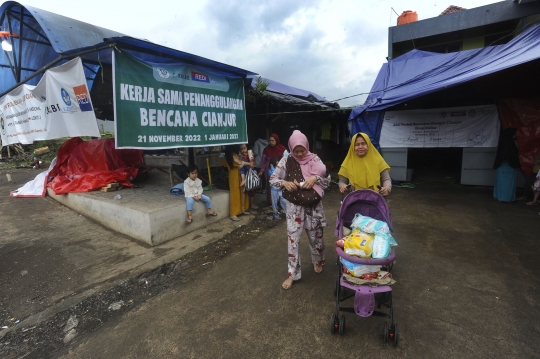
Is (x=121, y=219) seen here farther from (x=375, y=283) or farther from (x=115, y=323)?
(x=375, y=283)

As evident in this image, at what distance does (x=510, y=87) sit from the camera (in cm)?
698

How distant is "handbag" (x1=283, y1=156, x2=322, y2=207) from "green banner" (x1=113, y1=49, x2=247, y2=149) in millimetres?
2379

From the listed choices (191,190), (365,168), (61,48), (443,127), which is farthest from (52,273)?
(443,127)

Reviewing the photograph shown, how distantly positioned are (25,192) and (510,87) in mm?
12377

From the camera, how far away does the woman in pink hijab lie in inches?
118

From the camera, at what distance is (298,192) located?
3.04 metres

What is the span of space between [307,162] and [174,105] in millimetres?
2792

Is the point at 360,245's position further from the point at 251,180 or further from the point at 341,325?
the point at 251,180

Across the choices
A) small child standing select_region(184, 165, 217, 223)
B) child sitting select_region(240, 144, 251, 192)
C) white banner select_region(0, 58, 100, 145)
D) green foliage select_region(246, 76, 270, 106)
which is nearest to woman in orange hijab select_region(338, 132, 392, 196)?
small child standing select_region(184, 165, 217, 223)

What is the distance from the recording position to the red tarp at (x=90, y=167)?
6.14 meters

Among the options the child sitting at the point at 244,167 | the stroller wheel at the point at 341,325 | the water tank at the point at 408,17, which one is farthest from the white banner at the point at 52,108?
the water tank at the point at 408,17

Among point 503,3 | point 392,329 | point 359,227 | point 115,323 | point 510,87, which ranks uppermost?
point 503,3

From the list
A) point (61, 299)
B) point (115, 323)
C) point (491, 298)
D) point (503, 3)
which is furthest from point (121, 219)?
point (503, 3)

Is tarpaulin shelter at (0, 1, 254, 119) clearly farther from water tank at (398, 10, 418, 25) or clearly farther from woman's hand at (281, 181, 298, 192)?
water tank at (398, 10, 418, 25)
